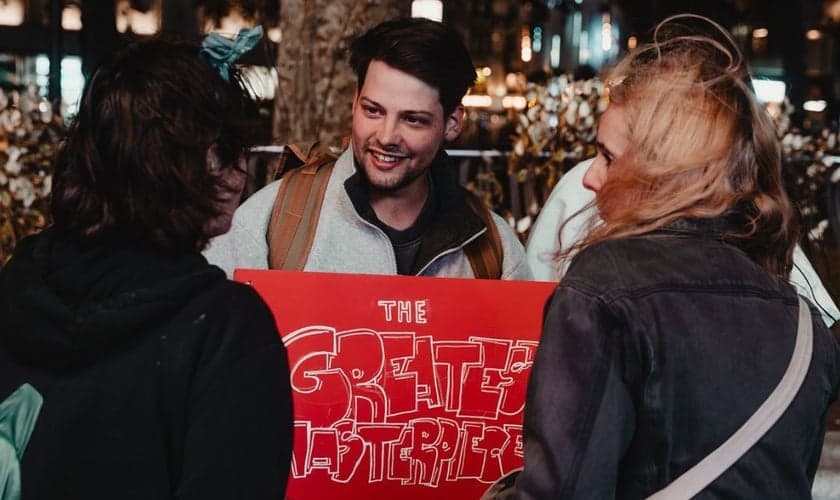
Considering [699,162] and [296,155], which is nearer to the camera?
[699,162]

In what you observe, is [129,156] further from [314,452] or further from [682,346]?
[314,452]

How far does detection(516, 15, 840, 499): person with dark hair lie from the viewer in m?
1.96

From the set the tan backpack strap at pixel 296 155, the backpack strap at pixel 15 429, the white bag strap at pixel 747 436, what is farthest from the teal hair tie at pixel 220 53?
the tan backpack strap at pixel 296 155

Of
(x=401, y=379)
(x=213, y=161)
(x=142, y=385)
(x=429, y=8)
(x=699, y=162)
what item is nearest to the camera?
(x=142, y=385)

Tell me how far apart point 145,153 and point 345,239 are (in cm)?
147

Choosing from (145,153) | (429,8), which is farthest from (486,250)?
(429,8)

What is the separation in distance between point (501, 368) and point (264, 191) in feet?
2.79

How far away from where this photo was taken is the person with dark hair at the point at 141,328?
1.81m

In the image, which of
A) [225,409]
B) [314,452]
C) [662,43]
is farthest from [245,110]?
[314,452]

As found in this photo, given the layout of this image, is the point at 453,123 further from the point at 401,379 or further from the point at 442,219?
the point at 401,379

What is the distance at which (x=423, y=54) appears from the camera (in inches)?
132

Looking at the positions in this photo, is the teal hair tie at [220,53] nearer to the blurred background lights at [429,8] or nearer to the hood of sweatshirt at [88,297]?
the hood of sweatshirt at [88,297]

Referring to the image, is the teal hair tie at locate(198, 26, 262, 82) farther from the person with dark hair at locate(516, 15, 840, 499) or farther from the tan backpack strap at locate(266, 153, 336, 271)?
the tan backpack strap at locate(266, 153, 336, 271)

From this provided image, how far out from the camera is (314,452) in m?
2.90
